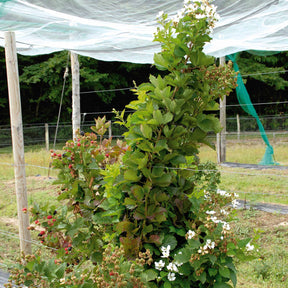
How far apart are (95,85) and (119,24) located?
45.2 feet

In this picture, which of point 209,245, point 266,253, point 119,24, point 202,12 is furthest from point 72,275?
point 119,24

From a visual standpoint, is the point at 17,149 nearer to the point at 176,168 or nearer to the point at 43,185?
the point at 176,168

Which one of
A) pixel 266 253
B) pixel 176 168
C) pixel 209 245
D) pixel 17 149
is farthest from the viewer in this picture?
pixel 266 253

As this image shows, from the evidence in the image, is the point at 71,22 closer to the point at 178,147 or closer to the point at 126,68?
the point at 178,147

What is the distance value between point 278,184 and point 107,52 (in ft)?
12.7

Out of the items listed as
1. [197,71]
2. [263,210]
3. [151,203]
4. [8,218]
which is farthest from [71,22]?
[263,210]

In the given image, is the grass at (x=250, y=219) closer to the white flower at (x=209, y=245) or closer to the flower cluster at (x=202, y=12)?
the white flower at (x=209, y=245)

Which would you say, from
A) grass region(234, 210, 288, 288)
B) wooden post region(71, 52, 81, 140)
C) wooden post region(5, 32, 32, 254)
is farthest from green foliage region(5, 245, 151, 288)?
wooden post region(71, 52, 81, 140)

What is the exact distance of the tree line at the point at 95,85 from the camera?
1642cm

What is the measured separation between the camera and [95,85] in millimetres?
17422

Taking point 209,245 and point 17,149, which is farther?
point 17,149

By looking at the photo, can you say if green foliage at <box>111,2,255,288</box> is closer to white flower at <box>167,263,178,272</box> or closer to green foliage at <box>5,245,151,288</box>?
white flower at <box>167,263,178,272</box>

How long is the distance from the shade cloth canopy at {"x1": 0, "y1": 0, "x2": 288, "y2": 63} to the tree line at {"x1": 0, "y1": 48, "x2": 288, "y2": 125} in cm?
1097

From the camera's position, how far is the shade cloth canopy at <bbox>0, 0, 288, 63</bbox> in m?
3.27
